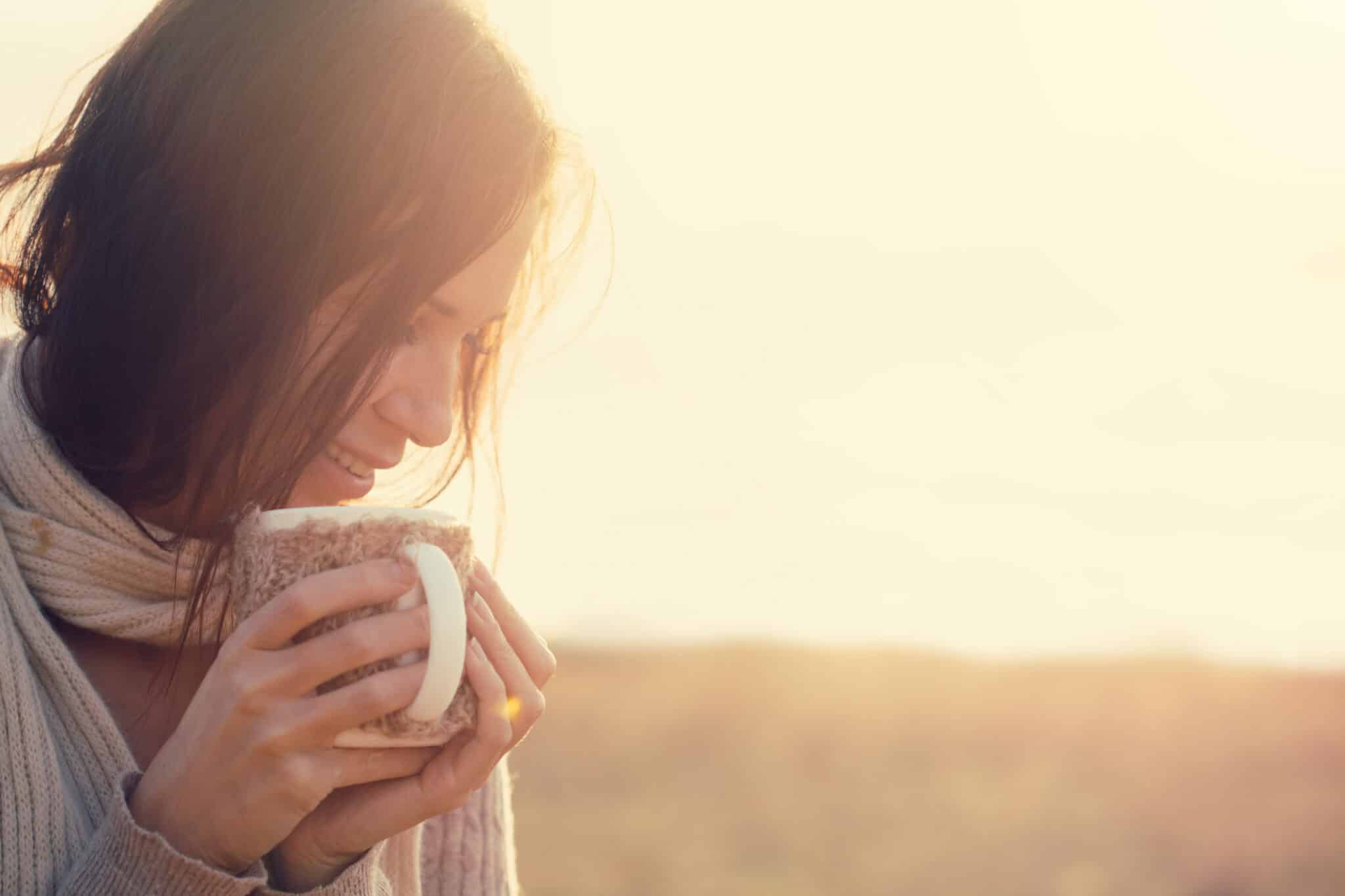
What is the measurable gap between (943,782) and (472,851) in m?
6.03

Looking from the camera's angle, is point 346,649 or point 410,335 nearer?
point 346,649

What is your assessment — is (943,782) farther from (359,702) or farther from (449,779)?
(359,702)

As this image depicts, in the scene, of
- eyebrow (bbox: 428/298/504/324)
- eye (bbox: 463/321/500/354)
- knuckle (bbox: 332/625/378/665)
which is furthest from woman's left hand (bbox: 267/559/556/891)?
eye (bbox: 463/321/500/354)

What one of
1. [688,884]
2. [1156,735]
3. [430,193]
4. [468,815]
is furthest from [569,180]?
[1156,735]

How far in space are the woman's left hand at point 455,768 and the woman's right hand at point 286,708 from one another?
0.08m

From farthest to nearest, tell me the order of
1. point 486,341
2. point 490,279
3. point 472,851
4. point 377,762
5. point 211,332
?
1. point 486,341
2. point 472,851
3. point 490,279
4. point 211,332
5. point 377,762

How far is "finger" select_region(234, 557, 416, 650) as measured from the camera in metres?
1.26

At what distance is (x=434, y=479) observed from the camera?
217cm

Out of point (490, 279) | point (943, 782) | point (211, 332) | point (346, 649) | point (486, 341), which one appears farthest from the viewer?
point (943, 782)

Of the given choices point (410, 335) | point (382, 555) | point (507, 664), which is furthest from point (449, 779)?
point (410, 335)

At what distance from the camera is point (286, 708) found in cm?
128

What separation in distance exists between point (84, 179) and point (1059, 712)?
23.5 ft

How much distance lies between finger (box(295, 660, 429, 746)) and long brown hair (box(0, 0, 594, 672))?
0.40m

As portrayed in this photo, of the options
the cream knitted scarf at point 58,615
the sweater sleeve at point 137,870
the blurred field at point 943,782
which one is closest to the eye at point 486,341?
the cream knitted scarf at point 58,615
